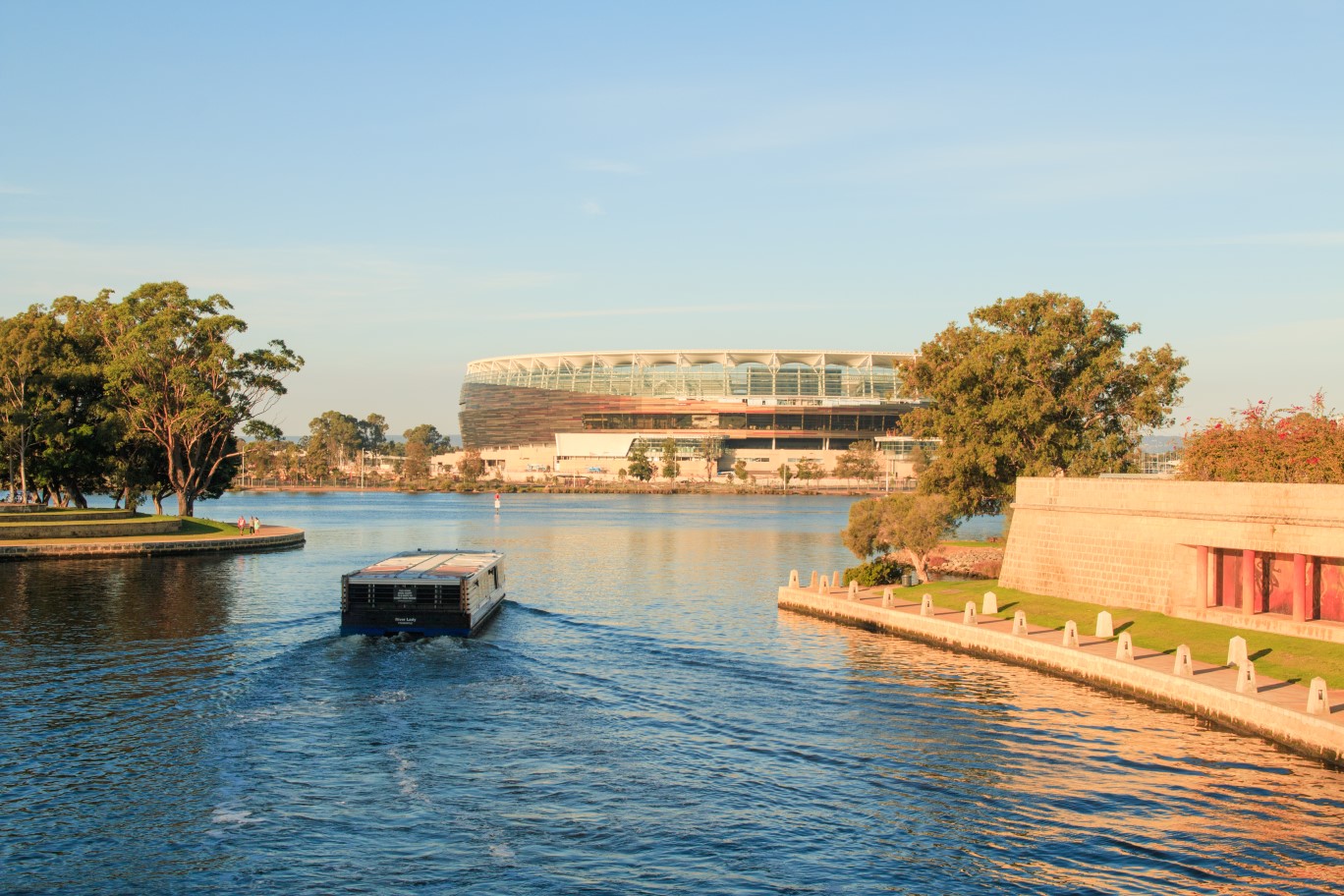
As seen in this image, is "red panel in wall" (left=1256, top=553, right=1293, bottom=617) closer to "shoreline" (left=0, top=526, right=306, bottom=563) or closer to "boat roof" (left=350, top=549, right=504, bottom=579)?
"boat roof" (left=350, top=549, right=504, bottom=579)

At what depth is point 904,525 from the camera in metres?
53.8

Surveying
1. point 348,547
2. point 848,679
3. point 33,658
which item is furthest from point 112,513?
point 848,679

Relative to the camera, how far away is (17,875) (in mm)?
16984

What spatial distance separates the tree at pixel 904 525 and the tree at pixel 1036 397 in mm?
2828

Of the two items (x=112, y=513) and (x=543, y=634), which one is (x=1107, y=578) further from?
(x=112, y=513)

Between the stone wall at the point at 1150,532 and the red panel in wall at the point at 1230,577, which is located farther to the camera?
the red panel in wall at the point at 1230,577

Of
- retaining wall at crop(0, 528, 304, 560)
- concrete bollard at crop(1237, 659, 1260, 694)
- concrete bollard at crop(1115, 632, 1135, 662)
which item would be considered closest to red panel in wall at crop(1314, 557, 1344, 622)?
concrete bollard at crop(1115, 632, 1135, 662)

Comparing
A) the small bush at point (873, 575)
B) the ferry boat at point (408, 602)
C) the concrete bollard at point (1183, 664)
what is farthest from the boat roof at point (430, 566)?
the concrete bollard at point (1183, 664)

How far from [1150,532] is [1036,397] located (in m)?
18.6

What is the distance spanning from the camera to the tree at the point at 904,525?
53.1 meters

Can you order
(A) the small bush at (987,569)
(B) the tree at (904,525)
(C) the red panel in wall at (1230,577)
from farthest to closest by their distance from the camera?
(A) the small bush at (987,569), (B) the tree at (904,525), (C) the red panel in wall at (1230,577)

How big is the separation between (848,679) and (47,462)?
68.9 m

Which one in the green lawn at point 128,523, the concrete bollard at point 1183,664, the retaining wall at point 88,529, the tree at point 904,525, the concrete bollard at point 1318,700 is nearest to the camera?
the concrete bollard at point 1318,700

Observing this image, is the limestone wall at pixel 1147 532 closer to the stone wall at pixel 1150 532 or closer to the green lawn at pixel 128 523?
the stone wall at pixel 1150 532
